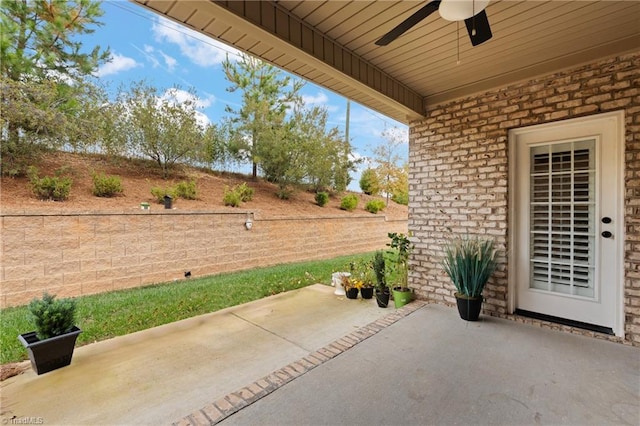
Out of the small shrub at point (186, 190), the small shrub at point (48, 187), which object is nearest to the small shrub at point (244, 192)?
the small shrub at point (186, 190)

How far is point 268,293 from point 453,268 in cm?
269

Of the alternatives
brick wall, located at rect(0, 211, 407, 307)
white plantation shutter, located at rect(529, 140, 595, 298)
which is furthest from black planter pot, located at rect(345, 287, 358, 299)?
brick wall, located at rect(0, 211, 407, 307)

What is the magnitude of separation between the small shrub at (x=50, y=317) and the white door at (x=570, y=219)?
4416 mm

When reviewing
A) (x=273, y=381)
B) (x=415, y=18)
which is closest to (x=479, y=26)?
(x=415, y=18)

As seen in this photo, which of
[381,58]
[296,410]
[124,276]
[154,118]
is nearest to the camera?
[296,410]

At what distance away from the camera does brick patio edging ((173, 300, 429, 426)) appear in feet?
5.65

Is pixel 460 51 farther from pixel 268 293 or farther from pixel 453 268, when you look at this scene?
pixel 268 293

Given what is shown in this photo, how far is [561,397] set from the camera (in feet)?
6.18

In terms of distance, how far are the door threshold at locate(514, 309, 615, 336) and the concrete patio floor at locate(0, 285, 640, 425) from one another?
0.52 feet

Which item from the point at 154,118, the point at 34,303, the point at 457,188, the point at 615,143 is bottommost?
the point at 34,303

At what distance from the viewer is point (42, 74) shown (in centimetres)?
516

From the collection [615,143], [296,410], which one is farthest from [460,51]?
[296,410]

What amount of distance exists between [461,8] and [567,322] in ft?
10.2

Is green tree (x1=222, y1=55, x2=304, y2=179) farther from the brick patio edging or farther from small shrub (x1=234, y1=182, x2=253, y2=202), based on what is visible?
the brick patio edging
